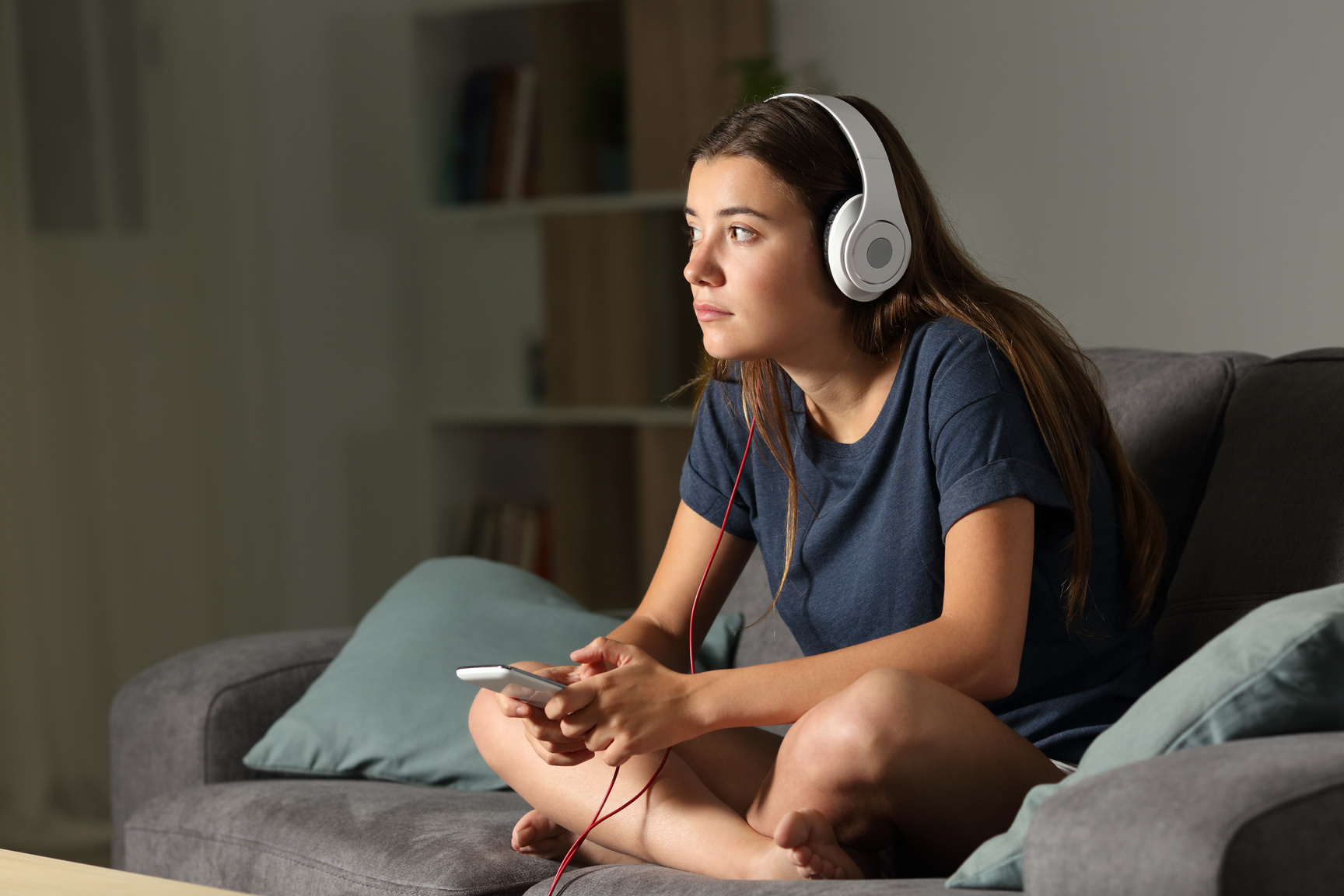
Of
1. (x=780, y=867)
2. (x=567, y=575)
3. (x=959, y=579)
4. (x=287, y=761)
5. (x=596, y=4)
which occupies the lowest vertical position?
(x=567, y=575)

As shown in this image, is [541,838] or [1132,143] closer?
[541,838]

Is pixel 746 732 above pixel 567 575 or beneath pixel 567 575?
above

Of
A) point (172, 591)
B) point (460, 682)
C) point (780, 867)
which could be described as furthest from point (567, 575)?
point (780, 867)

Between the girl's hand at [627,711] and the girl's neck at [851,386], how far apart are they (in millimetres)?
347

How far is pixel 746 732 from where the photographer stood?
1.33 metres

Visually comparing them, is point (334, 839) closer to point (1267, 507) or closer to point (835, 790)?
point (835, 790)

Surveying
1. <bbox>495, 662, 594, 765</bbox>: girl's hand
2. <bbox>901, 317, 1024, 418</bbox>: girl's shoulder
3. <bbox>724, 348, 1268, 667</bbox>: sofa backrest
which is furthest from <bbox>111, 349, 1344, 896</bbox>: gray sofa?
<bbox>901, 317, 1024, 418</bbox>: girl's shoulder

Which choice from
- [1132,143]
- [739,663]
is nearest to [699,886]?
[739,663]

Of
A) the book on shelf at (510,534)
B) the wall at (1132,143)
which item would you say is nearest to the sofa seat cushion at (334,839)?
the wall at (1132,143)

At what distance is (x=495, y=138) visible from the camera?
11.4ft

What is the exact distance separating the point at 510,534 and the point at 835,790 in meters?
2.51

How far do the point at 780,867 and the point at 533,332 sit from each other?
8.50 feet

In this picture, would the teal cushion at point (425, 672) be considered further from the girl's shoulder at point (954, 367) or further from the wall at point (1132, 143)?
the wall at point (1132, 143)

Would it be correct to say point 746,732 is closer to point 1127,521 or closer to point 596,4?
point 1127,521
